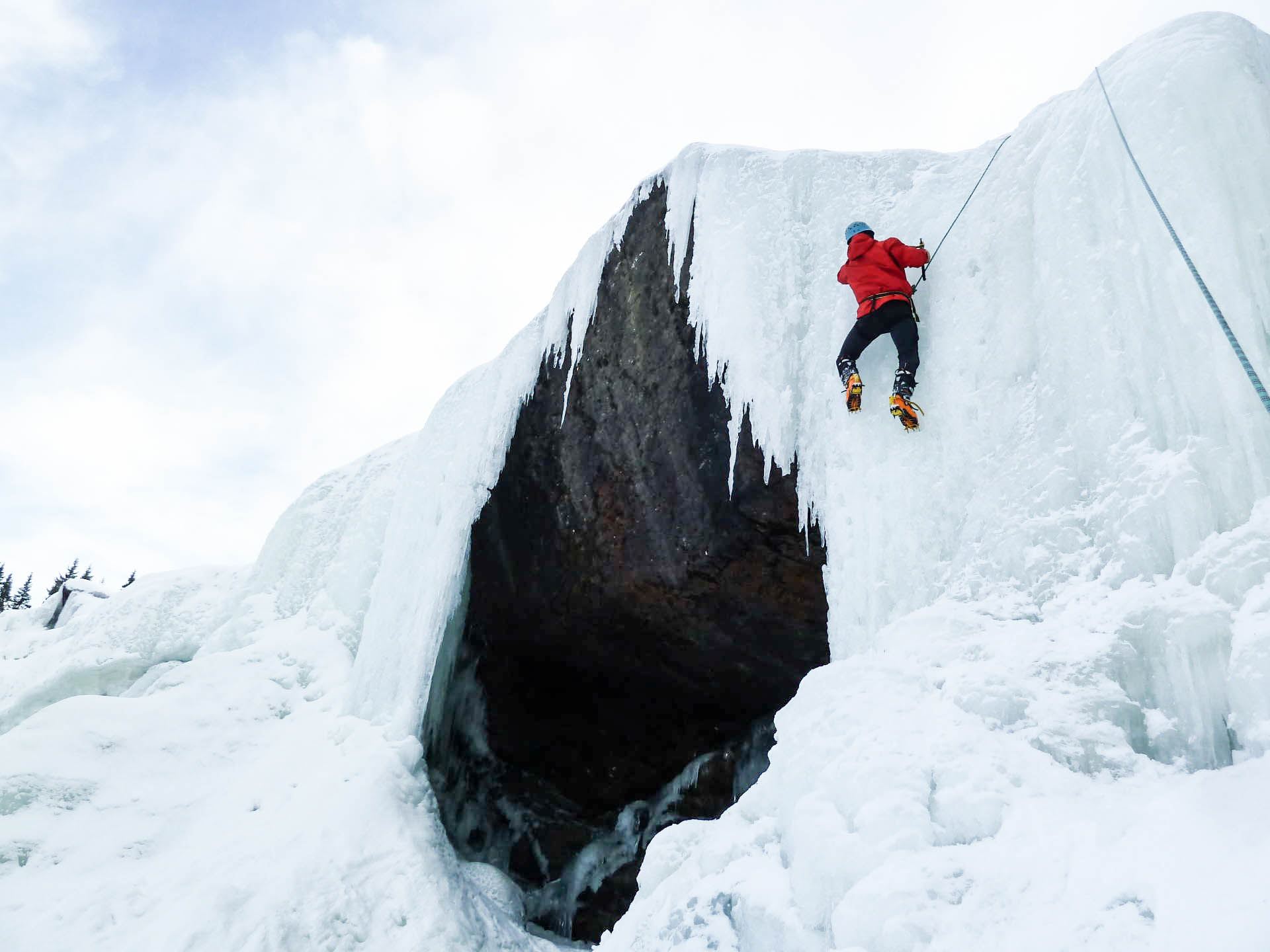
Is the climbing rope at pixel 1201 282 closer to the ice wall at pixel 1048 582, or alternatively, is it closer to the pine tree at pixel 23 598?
the ice wall at pixel 1048 582

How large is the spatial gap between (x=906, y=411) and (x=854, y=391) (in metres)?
0.38

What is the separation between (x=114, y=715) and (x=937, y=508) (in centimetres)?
720

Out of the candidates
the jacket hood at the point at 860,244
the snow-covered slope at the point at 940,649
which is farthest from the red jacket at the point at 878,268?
the snow-covered slope at the point at 940,649

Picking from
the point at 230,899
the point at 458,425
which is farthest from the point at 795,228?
the point at 230,899

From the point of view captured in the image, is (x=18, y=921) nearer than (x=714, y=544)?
Yes

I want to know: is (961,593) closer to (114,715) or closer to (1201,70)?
(1201,70)

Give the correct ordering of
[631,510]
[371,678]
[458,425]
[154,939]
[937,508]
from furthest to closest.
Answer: [458,425], [371,678], [631,510], [154,939], [937,508]

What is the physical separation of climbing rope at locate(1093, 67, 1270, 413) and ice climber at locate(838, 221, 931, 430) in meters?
1.02

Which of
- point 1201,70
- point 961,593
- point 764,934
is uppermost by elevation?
point 1201,70

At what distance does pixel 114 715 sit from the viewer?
22.2ft

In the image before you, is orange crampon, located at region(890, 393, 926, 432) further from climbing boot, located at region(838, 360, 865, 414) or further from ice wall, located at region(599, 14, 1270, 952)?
climbing boot, located at region(838, 360, 865, 414)

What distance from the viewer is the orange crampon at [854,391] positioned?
4082 mm

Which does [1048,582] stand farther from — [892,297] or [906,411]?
[892,297]

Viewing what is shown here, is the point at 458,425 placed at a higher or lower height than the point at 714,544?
higher
